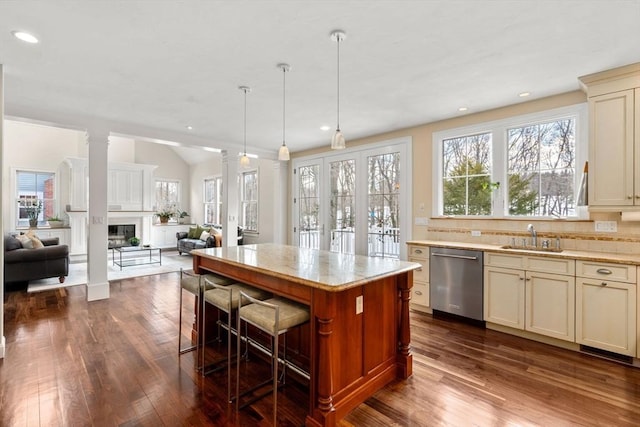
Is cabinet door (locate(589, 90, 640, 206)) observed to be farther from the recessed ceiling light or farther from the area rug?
the area rug

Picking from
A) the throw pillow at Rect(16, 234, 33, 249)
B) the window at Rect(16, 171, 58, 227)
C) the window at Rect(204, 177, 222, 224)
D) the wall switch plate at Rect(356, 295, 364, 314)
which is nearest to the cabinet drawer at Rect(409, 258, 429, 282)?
the wall switch plate at Rect(356, 295, 364, 314)

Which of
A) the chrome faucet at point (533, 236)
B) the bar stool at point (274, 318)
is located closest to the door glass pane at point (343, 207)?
the chrome faucet at point (533, 236)

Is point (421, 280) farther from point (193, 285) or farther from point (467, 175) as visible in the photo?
point (193, 285)

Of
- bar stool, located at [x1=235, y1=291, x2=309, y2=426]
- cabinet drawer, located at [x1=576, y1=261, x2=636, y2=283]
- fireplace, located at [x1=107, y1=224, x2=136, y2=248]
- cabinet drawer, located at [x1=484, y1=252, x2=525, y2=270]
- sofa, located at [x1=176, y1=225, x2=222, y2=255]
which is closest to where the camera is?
bar stool, located at [x1=235, y1=291, x2=309, y2=426]

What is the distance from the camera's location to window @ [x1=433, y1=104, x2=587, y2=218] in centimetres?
335

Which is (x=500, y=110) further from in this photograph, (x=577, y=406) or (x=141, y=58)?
(x=141, y=58)

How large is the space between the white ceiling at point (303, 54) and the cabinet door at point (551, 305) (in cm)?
192

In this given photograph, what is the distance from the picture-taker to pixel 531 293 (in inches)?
123

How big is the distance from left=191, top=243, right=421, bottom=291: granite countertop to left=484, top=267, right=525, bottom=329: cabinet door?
1.42 m

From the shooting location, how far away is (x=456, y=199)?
4199 millimetres

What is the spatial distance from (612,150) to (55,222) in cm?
1048

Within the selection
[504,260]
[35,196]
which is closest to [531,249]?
[504,260]

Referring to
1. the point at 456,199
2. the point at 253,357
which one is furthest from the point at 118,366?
the point at 456,199

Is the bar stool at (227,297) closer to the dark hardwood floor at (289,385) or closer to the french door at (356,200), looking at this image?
the dark hardwood floor at (289,385)
